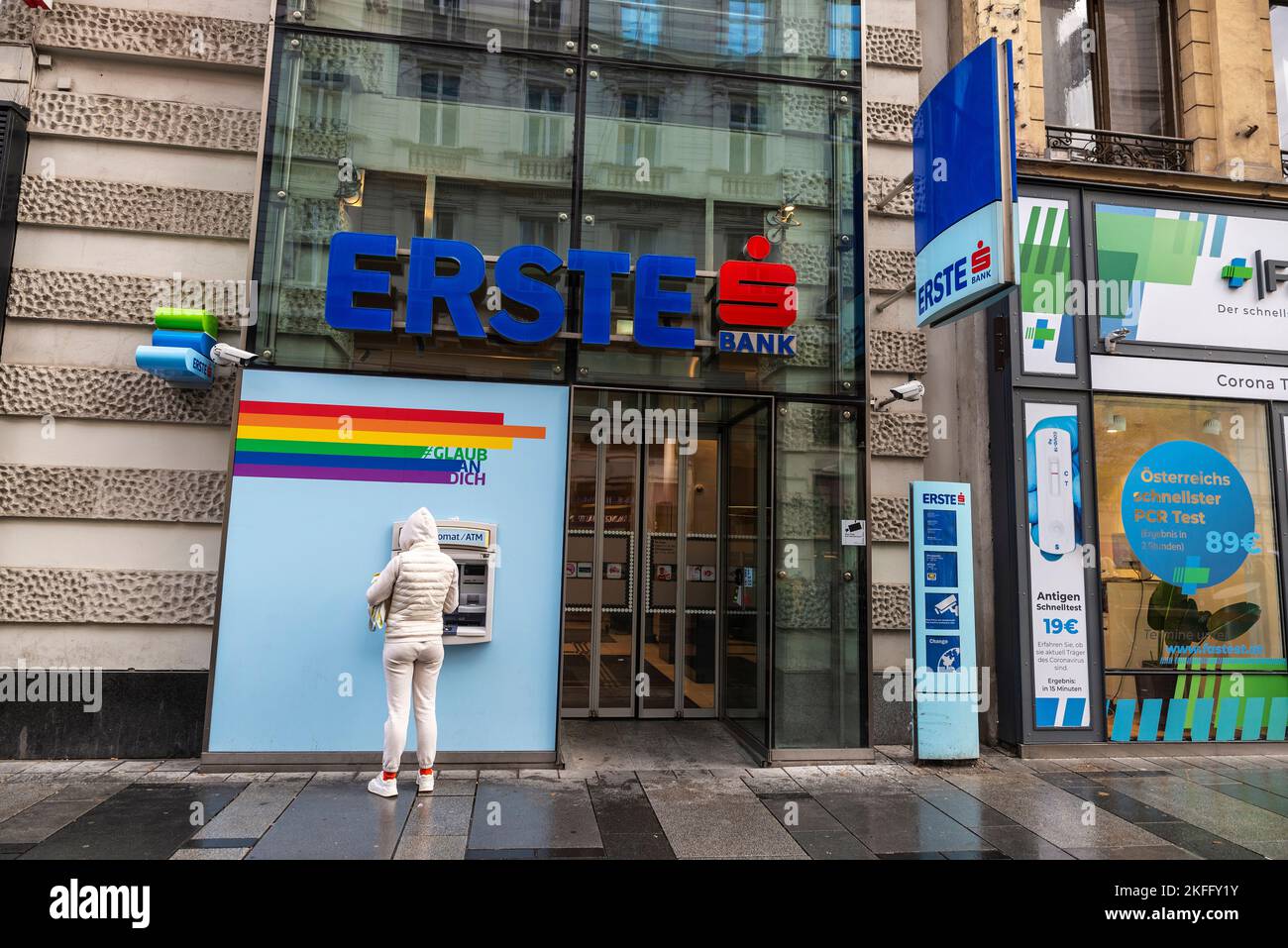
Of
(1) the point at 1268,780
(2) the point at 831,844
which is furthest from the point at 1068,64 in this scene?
(2) the point at 831,844

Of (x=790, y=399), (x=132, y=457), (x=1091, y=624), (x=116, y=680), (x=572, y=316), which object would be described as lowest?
(x=116, y=680)

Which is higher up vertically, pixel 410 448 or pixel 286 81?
pixel 286 81

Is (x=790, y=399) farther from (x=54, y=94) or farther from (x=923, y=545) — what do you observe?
(x=54, y=94)

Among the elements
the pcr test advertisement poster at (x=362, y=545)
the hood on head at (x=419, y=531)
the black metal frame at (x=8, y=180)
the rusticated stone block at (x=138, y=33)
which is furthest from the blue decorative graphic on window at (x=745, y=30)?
the black metal frame at (x=8, y=180)

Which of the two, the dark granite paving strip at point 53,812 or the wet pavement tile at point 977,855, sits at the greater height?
the dark granite paving strip at point 53,812

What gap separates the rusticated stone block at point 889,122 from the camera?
805 centimetres

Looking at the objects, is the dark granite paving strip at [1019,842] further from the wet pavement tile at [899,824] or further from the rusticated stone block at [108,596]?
the rusticated stone block at [108,596]

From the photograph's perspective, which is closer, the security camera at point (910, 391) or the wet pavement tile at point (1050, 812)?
the wet pavement tile at point (1050, 812)

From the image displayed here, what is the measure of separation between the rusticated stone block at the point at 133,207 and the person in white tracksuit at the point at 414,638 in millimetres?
3524

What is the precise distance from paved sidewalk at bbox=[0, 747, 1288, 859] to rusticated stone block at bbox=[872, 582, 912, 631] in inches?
53.2

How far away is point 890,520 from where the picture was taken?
7730mm

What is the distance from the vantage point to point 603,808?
219 inches
